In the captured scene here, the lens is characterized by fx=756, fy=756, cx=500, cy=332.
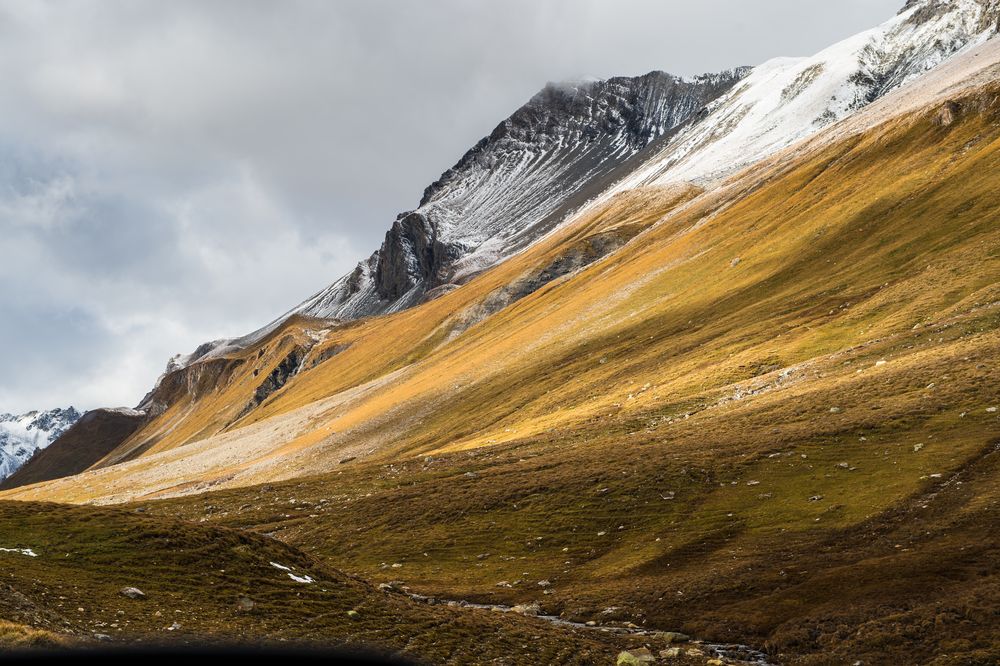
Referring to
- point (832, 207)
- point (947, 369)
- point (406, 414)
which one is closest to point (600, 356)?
point (406, 414)

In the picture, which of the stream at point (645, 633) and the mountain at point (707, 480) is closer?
the stream at point (645, 633)

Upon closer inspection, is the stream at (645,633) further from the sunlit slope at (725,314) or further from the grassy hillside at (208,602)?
the sunlit slope at (725,314)

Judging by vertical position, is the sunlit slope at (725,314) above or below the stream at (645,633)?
above

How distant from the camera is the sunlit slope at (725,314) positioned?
71.2 m

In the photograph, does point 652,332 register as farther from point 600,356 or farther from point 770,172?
point 770,172

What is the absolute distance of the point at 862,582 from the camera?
2925 centimetres

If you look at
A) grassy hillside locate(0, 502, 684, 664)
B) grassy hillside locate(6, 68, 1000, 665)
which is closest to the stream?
grassy hillside locate(6, 68, 1000, 665)

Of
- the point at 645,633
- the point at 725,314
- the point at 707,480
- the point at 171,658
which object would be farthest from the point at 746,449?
the point at 725,314

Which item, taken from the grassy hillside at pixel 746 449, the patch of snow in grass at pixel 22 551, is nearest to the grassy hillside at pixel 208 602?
the patch of snow in grass at pixel 22 551

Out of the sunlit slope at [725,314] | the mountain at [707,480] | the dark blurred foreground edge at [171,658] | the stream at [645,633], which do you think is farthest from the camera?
the sunlit slope at [725,314]

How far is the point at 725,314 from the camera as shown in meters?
93.6

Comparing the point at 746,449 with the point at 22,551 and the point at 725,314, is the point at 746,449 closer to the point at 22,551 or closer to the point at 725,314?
the point at 22,551

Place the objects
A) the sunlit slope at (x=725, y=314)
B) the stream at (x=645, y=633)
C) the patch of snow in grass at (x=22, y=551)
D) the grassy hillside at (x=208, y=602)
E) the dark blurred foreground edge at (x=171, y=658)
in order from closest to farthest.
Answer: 1. the dark blurred foreground edge at (x=171, y=658)
2. the grassy hillside at (x=208, y=602)
3. the stream at (x=645, y=633)
4. the patch of snow in grass at (x=22, y=551)
5. the sunlit slope at (x=725, y=314)

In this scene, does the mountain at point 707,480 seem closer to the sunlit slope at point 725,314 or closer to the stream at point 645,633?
the stream at point 645,633
